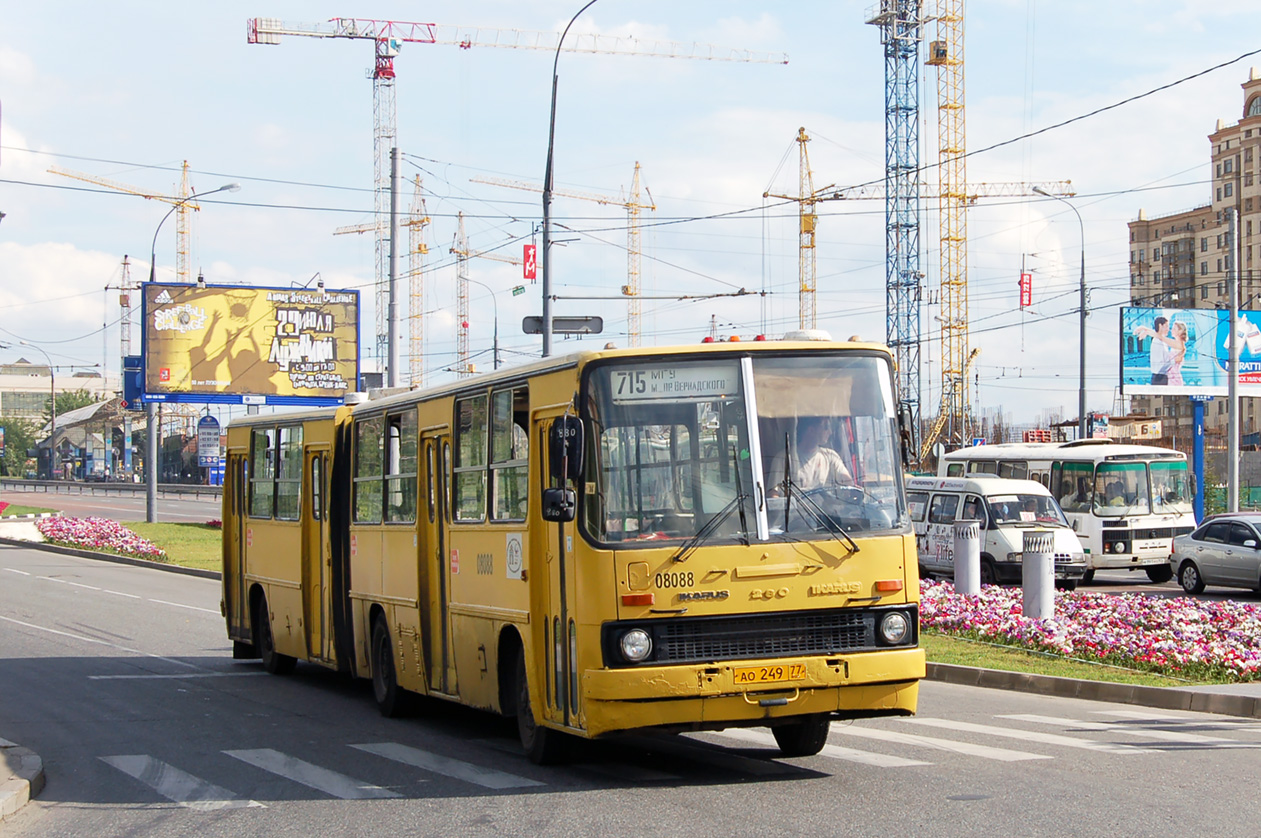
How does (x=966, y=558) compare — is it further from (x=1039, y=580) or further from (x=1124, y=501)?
(x=1124, y=501)

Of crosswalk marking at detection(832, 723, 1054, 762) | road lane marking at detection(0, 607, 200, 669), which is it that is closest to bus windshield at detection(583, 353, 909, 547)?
crosswalk marking at detection(832, 723, 1054, 762)

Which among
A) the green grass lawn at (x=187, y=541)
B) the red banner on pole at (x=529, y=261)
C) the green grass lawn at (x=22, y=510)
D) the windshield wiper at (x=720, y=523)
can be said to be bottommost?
the green grass lawn at (x=22, y=510)

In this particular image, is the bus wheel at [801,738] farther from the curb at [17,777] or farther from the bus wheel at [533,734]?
the curb at [17,777]

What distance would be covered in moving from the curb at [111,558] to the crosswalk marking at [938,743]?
67.4ft

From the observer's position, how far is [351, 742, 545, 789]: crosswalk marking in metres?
9.80

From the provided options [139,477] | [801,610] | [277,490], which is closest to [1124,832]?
[801,610]

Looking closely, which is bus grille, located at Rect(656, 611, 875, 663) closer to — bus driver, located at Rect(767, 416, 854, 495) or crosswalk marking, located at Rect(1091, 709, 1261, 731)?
bus driver, located at Rect(767, 416, 854, 495)

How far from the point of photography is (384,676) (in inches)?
551

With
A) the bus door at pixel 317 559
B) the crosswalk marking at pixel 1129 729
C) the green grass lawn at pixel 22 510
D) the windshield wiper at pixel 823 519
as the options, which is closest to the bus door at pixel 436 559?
the bus door at pixel 317 559

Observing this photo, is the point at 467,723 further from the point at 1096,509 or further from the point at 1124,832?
the point at 1096,509

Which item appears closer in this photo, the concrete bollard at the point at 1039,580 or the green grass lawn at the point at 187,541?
the concrete bollard at the point at 1039,580

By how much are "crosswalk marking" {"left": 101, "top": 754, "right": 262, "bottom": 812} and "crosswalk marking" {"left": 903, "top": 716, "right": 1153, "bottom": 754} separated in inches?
227

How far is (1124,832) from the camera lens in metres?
7.68

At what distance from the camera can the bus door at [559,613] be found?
9.41 m
